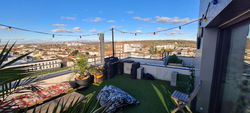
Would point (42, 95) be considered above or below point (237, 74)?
below

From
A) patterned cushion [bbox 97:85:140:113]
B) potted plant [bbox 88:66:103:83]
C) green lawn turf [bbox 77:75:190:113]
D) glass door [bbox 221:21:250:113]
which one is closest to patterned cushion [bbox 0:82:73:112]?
green lawn turf [bbox 77:75:190:113]

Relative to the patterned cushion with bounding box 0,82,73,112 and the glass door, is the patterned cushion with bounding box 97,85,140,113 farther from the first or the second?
the glass door

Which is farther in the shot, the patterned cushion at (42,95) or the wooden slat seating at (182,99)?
the patterned cushion at (42,95)

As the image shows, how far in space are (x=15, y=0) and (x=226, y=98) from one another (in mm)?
6631

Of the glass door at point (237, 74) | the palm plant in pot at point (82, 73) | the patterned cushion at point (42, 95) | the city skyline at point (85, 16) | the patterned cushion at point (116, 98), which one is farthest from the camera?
the city skyline at point (85, 16)

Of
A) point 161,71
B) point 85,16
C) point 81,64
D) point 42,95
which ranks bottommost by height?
point 42,95

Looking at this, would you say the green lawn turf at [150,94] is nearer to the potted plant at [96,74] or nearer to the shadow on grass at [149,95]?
the shadow on grass at [149,95]

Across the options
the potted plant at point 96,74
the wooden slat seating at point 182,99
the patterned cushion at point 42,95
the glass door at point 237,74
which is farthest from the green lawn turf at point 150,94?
the glass door at point 237,74

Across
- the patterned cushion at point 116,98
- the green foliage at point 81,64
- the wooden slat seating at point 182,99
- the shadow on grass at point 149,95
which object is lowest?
the shadow on grass at point 149,95

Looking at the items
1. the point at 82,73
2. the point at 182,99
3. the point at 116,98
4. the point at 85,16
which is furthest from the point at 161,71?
the point at 85,16

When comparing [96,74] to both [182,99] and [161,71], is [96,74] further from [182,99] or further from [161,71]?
[182,99]

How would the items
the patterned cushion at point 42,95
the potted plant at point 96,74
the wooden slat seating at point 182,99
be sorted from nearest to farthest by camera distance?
the wooden slat seating at point 182,99 < the patterned cushion at point 42,95 < the potted plant at point 96,74

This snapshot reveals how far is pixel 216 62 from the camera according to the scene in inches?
86.6

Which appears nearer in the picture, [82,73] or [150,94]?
[150,94]
